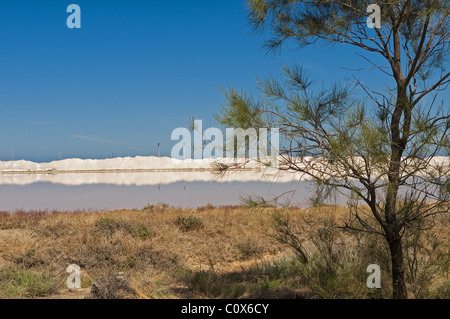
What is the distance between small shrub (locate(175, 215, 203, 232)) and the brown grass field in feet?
0.10

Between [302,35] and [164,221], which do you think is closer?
[302,35]

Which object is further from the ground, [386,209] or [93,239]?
[386,209]

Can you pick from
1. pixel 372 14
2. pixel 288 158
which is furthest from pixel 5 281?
pixel 372 14

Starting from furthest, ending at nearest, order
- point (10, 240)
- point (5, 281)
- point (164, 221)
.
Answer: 1. point (164, 221)
2. point (10, 240)
3. point (5, 281)

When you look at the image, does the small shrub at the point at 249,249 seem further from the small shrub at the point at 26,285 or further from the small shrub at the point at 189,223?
the small shrub at the point at 26,285

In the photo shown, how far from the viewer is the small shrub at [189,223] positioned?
39.7 feet

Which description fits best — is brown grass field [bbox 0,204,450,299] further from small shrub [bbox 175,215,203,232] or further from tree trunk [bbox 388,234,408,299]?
tree trunk [bbox 388,234,408,299]

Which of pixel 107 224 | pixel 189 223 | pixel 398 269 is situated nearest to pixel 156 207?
pixel 189 223

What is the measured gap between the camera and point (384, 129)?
16.3ft

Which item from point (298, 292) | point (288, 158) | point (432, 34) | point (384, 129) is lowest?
point (298, 292)

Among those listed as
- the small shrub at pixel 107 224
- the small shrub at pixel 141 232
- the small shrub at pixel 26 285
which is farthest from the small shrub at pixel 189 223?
the small shrub at pixel 26 285

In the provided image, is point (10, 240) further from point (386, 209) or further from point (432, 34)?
point (432, 34)

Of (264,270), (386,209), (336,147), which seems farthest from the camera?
(264,270)
